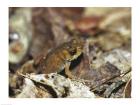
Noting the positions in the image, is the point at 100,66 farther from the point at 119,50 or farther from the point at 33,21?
the point at 33,21

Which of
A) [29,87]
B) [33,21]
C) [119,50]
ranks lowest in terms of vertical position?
Answer: [29,87]

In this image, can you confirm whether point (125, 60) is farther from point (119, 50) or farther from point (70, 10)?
point (70, 10)

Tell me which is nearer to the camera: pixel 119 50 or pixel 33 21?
pixel 119 50

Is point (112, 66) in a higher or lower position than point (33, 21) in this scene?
lower
